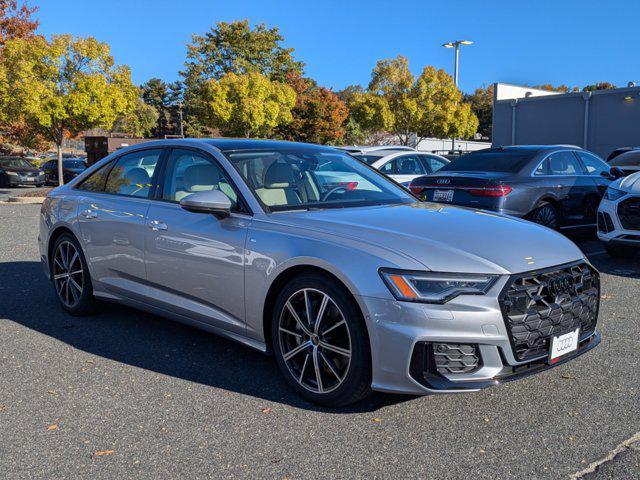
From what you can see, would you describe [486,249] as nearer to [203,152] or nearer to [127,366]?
[203,152]

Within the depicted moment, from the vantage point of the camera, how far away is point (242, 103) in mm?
40062

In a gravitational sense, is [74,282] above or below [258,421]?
above

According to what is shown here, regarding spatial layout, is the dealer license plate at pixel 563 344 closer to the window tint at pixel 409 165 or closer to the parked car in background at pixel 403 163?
the parked car in background at pixel 403 163

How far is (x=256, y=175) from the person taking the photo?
173 inches

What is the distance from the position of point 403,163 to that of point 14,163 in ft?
73.9

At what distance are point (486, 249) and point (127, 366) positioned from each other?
2.56m

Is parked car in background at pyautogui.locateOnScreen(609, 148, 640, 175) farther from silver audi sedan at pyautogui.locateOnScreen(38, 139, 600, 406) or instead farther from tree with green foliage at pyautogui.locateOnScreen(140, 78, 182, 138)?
tree with green foliage at pyautogui.locateOnScreen(140, 78, 182, 138)

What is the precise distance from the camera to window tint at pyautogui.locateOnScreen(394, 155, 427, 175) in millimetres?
13250

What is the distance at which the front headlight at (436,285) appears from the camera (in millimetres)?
3197

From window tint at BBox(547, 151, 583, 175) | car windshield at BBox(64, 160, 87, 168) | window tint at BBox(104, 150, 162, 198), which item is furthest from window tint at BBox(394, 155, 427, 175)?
car windshield at BBox(64, 160, 87, 168)

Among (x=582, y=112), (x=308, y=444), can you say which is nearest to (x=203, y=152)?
(x=308, y=444)

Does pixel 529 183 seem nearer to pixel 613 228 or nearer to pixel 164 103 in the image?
pixel 613 228

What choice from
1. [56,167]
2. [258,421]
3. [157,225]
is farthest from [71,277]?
[56,167]

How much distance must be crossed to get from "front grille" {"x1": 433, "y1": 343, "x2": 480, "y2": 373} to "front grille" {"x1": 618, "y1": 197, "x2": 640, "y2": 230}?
547 cm
